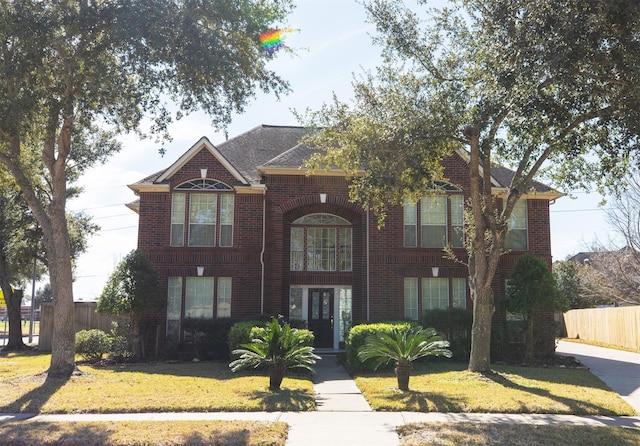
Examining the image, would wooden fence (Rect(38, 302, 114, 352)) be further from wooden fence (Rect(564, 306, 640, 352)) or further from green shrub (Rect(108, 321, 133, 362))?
wooden fence (Rect(564, 306, 640, 352))

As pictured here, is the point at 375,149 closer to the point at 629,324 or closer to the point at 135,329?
the point at 135,329

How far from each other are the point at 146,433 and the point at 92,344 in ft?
33.5

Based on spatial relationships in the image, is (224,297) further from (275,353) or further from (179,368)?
(275,353)

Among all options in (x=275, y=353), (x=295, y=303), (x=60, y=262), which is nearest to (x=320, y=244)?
(x=295, y=303)

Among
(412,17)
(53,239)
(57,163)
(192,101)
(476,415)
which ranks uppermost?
(412,17)

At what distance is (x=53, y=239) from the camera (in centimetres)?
1435

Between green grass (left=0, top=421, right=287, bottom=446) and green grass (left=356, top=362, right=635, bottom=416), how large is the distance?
283 centimetres

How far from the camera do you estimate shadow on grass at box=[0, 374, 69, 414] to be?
34.0ft

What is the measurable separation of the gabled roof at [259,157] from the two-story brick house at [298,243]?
75mm

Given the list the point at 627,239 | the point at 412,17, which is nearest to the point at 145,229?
the point at 412,17

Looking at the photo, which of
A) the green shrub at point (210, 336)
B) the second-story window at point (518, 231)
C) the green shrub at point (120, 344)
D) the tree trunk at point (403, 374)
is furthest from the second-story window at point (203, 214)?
the second-story window at point (518, 231)

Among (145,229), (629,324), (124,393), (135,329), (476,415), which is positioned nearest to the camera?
(476,415)

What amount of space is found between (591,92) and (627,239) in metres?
16.3

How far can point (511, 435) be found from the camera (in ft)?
27.4
